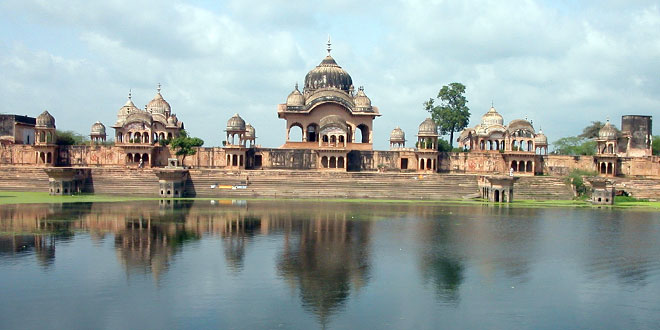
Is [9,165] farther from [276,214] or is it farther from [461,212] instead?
[461,212]

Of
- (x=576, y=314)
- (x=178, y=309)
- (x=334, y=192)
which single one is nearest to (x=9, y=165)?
(x=334, y=192)

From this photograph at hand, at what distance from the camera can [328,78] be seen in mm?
39406

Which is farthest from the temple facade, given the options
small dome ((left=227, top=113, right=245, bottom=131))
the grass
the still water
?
the still water

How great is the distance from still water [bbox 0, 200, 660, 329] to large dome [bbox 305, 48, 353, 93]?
19.7 m

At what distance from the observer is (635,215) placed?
2297 cm

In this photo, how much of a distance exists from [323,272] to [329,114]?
2523 centimetres

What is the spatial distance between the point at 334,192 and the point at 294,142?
293 inches

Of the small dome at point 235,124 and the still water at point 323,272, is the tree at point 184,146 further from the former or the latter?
the still water at point 323,272

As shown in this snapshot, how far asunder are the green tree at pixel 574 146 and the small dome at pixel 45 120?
107 ft

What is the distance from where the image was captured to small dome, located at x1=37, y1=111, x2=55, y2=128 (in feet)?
110

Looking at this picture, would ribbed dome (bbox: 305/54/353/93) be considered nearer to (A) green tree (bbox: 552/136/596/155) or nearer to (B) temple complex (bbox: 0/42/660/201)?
(B) temple complex (bbox: 0/42/660/201)

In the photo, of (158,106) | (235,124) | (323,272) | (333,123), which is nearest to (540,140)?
(333,123)

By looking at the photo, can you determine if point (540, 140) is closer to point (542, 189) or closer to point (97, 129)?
point (542, 189)

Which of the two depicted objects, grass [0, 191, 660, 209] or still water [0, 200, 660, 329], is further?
grass [0, 191, 660, 209]
